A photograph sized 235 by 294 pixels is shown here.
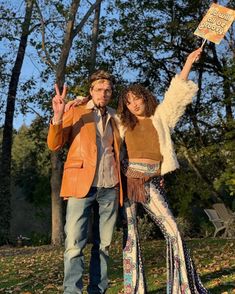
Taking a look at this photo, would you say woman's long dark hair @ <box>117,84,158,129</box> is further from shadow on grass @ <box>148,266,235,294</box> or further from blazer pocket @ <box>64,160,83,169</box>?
shadow on grass @ <box>148,266,235,294</box>

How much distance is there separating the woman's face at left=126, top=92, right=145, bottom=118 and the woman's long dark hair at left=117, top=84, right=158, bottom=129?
0.08 feet

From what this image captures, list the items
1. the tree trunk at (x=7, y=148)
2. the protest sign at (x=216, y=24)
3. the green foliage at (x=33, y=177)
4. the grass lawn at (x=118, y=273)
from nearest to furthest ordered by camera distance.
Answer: the protest sign at (x=216, y=24) → the grass lawn at (x=118, y=273) → the tree trunk at (x=7, y=148) → the green foliage at (x=33, y=177)

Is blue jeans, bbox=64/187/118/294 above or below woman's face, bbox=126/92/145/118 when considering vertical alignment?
below

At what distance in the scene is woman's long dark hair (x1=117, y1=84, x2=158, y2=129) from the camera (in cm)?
464

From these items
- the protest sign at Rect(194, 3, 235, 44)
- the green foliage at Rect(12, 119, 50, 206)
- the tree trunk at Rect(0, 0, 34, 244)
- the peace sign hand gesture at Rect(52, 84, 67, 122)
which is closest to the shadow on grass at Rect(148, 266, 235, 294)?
the peace sign hand gesture at Rect(52, 84, 67, 122)

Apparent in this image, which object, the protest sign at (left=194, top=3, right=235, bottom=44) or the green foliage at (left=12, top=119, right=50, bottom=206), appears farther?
the green foliage at (left=12, top=119, right=50, bottom=206)

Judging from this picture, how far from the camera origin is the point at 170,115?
4730mm

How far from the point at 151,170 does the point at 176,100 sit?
0.64 metres

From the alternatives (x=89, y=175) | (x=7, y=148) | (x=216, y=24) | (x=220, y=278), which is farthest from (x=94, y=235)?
(x=7, y=148)

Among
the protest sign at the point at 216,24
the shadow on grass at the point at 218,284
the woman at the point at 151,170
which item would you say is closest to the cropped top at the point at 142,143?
the woman at the point at 151,170

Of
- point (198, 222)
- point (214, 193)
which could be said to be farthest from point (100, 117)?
point (198, 222)

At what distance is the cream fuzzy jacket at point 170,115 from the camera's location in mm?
4641

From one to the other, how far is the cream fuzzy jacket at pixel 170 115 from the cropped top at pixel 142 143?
0.14 feet

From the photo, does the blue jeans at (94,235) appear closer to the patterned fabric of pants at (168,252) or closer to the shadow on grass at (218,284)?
the patterned fabric of pants at (168,252)
